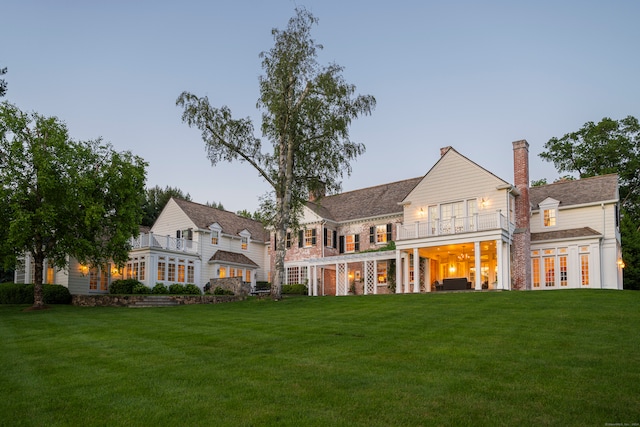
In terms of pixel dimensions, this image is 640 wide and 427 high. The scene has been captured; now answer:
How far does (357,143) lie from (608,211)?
13.9 meters

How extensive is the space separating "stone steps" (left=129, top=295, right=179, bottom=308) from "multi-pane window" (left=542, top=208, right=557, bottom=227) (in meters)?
20.8

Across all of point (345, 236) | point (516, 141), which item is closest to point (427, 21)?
point (516, 141)

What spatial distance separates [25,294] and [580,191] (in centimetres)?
3277

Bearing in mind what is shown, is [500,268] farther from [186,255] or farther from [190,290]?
[186,255]

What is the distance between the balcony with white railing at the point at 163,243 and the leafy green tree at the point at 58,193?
15.7 ft

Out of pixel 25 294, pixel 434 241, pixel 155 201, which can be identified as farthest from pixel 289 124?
pixel 155 201

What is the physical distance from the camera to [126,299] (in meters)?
24.6

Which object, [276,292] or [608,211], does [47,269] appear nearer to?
[276,292]

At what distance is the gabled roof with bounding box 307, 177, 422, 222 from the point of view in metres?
32.7

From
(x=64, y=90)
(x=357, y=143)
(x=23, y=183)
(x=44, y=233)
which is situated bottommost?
(x=44, y=233)

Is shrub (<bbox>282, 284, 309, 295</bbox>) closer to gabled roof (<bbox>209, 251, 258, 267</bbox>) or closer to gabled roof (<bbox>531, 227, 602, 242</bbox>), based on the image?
gabled roof (<bbox>209, 251, 258, 267</bbox>)

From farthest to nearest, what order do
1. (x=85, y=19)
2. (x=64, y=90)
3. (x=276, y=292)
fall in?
(x=64, y=90) < (x=276, y=292) < (x=85, y=19)

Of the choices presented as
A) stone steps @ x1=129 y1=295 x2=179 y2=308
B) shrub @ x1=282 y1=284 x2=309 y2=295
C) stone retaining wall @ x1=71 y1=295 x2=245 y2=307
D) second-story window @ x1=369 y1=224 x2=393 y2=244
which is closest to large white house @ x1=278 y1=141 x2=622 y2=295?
second-story window @ x1=369 y1=224 x2=393 y2=244

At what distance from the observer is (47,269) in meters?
31.1
